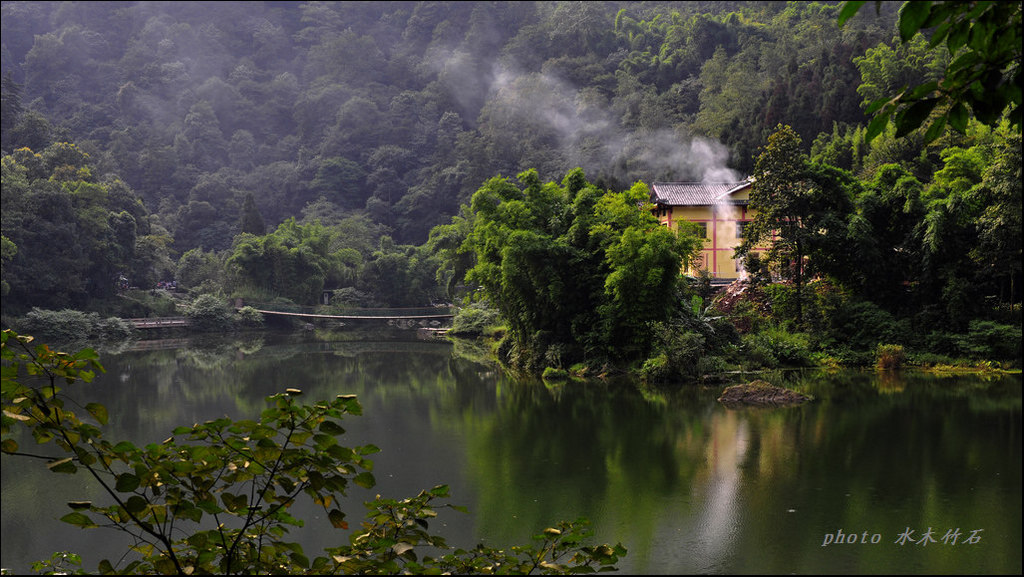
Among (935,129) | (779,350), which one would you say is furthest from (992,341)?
(935,129)

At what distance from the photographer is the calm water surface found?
5.99 m

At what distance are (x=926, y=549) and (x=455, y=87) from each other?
57.4 metres

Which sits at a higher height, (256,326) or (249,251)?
(249,251)

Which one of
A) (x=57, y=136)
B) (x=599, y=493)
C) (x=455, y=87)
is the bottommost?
(x=599, y=493)

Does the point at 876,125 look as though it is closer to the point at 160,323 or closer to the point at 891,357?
the point at 891,357

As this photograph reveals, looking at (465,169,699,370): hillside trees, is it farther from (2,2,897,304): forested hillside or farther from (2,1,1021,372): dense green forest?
(2,2,897,304): forested hillside

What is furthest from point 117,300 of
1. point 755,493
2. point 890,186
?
point 755,493

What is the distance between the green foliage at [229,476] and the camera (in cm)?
174

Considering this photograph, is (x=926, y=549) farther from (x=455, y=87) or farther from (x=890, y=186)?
(x=455, y=87)

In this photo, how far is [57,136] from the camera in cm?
3825

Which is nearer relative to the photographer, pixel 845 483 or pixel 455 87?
pixel 845 483

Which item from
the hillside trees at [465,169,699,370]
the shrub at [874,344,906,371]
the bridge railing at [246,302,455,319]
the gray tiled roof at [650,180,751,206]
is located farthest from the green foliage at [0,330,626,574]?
the bridge railing at [246,302,455,319]

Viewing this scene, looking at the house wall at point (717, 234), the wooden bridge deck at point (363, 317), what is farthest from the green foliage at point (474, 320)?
the house wall at point (717, 234)

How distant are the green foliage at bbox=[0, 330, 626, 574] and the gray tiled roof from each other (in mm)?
20296
